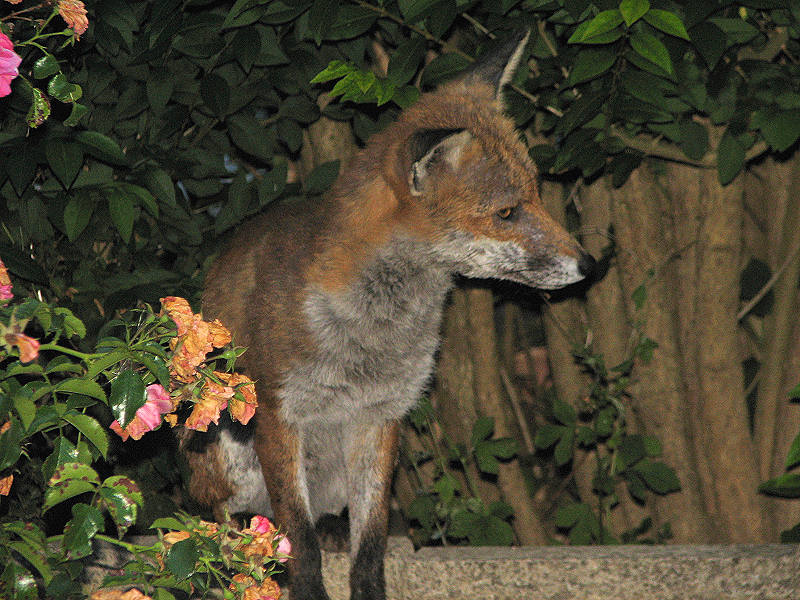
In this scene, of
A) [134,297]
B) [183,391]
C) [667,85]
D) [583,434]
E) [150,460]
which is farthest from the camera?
[583,434]

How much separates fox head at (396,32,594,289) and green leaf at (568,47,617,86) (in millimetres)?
382

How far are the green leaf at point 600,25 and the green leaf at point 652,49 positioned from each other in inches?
4.7

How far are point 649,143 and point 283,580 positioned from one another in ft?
8.55

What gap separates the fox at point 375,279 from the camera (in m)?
3.51

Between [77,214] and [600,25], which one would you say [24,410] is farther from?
[600,25]

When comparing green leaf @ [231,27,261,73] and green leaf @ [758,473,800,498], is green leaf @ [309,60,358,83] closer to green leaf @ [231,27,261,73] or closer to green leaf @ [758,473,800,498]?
green leaf @ [231,27,261,73]

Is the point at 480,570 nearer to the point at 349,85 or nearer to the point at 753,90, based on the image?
the point at 349,85

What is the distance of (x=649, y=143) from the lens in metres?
4.25

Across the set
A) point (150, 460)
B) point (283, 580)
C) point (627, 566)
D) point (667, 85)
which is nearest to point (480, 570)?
point (627, 566)

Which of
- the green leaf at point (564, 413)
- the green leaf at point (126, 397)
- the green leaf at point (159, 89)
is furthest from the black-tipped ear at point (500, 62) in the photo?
the green leaf at point (126, 397)

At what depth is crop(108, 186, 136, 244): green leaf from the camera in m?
3.74

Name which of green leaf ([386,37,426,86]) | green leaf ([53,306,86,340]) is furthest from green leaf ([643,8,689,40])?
green leaf ([53,306,86,340])

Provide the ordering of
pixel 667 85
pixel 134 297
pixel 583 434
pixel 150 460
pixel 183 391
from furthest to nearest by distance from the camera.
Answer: pixel 583 434
pixel 150 460
pixel 134 297
pixel 667 85
pixel 183 391

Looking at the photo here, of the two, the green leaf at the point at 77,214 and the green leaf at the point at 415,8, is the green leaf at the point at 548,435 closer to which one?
the green leaf at the point at 415,8
